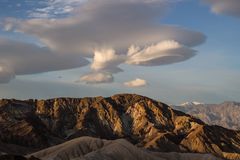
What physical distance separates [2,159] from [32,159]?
47.0 feet

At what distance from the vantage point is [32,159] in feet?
484

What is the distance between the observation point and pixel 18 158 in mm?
137750

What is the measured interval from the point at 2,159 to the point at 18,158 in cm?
486

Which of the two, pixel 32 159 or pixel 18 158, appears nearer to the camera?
pixel 18 158

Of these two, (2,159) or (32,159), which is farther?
(32,159)

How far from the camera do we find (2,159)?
134875 millimetres

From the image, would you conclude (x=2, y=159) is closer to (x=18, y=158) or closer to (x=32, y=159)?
(x=18, y=158)

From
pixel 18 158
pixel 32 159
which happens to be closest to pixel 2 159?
pixel 18 158

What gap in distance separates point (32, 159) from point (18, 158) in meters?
10.3
